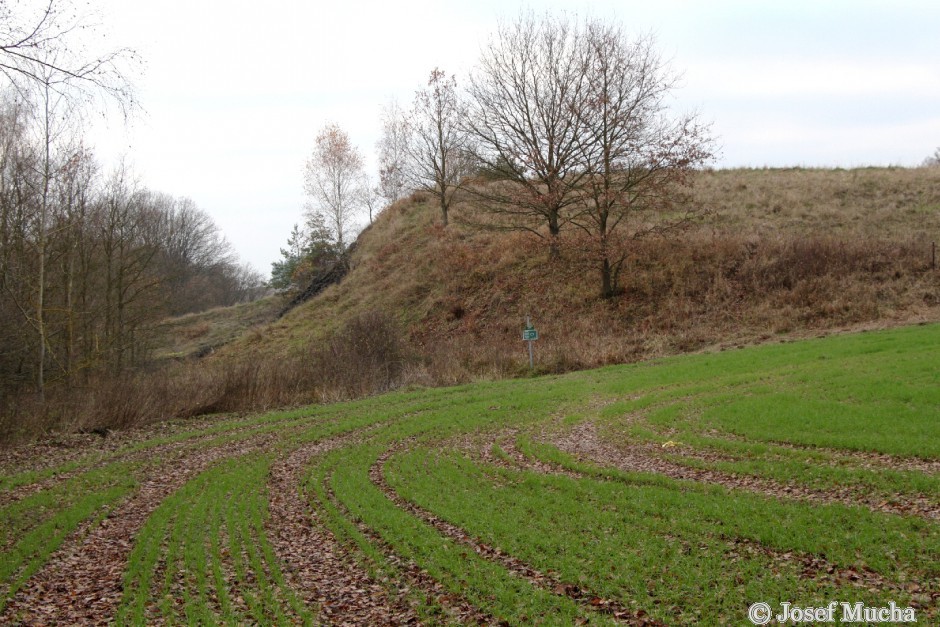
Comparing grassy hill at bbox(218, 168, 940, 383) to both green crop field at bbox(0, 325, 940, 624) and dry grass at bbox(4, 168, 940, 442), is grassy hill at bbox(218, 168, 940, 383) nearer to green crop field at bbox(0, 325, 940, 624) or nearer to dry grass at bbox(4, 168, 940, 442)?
dry grass at bbox(4, 168, 940, 442)

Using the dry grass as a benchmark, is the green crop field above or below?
below

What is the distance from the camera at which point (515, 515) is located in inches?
325

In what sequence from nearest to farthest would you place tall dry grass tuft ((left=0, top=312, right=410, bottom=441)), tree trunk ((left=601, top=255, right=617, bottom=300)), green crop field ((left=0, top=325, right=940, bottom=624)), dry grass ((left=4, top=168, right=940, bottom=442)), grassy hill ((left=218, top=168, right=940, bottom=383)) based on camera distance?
green crop field ((left=0, top=325, right=940, bottom=624)) < tall dry grass tuft ((left=0, top=312, right=410, bottom=441)) < dry grass ((left=4, top=168, right=940, bottom=442)) < grassy hill ((left=218, top=168, right=940, bottom=383)) < tree trunk ((left=601, top=255, right=617, bottom=300))

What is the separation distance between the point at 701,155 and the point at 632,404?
1545 centimetres

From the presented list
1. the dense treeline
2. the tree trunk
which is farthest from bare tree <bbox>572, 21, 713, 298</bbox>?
the dense treeline

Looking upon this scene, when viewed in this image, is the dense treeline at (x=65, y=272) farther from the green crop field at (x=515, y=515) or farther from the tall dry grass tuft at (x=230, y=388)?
the green crop field at (x=515, y=515)

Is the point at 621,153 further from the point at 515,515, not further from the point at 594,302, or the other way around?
the point at 515,515

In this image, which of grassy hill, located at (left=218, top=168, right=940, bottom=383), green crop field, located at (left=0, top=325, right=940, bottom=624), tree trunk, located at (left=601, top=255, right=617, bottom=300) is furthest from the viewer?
tree trunk, located at (left=601, top=255, right=617, bottom=300)

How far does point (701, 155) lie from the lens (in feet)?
88.4

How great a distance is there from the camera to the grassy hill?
23.9 meters

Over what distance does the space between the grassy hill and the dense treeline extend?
919 cm

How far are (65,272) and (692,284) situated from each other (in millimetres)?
24720

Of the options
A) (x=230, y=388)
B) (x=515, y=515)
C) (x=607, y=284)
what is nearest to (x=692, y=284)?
(x=607, y=284)

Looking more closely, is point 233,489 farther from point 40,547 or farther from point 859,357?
point 859,357
